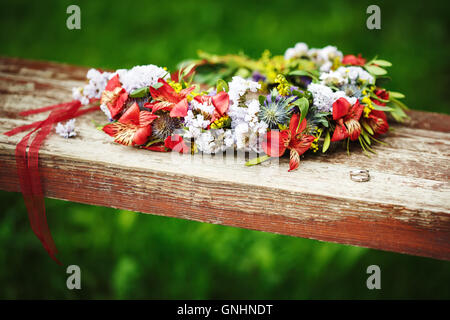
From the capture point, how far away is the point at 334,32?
3.71m

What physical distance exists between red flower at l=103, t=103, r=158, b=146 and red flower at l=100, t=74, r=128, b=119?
48 mm

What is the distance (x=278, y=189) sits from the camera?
1022 millimetres

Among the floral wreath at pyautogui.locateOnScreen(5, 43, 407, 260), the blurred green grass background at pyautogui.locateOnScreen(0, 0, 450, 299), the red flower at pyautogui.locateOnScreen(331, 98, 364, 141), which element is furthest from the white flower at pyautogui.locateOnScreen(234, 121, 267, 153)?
the blurred green grass background at pyautogui.locateOnScreen(0, 0, 450, 299)

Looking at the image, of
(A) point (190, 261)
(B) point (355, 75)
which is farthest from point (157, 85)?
(A) point (190, 261)

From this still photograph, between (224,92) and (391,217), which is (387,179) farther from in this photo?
(224,92)

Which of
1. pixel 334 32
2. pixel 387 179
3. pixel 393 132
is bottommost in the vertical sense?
pixel 387 179

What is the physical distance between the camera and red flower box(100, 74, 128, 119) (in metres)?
1.23

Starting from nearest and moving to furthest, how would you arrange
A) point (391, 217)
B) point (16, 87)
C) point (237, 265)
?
1. point (391, 217)
2. point (16, 87)
3. point (237, 265)

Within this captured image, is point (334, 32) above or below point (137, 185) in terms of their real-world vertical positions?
above

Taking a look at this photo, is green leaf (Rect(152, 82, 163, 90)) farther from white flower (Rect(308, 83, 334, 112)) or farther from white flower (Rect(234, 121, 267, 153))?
white flower (Rect(308, 83, 334, 112))

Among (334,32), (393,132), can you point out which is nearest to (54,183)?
(393,132)

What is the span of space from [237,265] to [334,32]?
8.32 ft

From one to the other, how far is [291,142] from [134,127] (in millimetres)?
478

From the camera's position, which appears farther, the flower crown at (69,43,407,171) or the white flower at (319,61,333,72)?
the white flower at (319,61,333,72)
